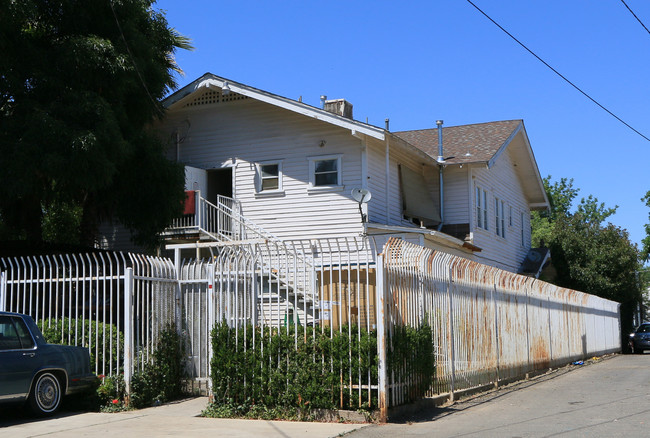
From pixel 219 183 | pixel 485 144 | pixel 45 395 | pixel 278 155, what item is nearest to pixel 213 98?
pixel 278 155

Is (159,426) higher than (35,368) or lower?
lower

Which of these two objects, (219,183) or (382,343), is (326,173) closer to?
(219,183)

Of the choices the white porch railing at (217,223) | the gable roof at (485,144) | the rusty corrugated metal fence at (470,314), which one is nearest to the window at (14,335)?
the rusty corrugated metal fence at (470,314)

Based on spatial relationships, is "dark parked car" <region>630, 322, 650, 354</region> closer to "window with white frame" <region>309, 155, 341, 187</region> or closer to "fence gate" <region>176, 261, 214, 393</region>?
"window with white frame" <region>309, 155, 341, 187</region>

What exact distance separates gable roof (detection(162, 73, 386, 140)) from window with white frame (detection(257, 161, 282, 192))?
1.97 meters

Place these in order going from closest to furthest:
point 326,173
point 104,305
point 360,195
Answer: point 104,305 < point 360,195 < point 326,173

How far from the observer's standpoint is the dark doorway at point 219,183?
85.7 ft

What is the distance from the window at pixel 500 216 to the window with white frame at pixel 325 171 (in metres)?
10.1

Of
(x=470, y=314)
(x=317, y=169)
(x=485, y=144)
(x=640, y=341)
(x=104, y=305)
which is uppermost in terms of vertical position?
(x=485, y=144)

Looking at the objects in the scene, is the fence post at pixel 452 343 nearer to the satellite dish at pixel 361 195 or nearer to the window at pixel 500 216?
the satellite dish at pixel 361 195

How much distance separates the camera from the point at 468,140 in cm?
3055

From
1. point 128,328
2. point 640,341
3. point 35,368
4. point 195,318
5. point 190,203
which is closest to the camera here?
point 35,368

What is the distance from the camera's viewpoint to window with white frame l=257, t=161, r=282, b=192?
2438 cm

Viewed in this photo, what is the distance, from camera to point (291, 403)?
10820mm
